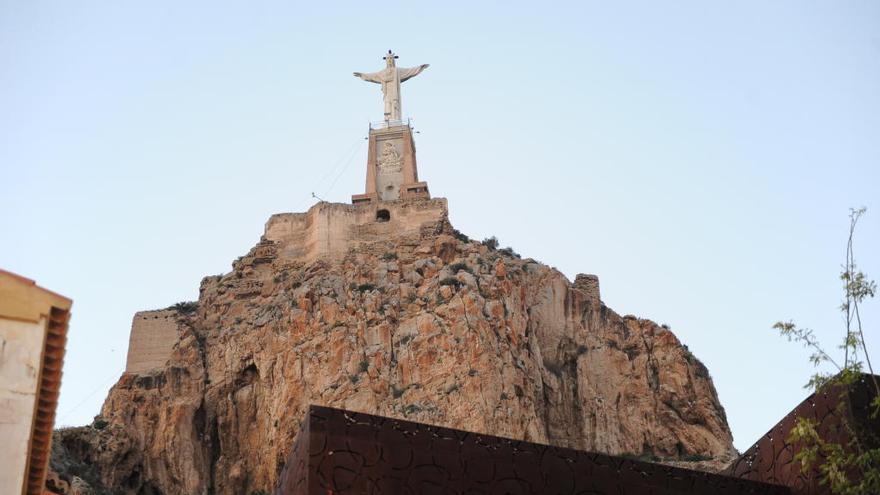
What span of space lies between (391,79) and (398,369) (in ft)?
57.7

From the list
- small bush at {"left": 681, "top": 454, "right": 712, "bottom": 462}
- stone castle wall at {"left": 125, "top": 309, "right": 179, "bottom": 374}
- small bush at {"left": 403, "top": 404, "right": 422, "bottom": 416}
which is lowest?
small bush at {"left": 681, "top": 454, "right": 712, "bottom": 462}

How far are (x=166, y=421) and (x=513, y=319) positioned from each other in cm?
1223

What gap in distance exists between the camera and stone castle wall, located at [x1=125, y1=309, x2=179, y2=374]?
55406mm

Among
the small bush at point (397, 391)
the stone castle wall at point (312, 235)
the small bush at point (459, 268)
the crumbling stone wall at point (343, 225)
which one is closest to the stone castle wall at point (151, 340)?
the stone castle wall at point (312, 235)

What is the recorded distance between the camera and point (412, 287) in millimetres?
54375

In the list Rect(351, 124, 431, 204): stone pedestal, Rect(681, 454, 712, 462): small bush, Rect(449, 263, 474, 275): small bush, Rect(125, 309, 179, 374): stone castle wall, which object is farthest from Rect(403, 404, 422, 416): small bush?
Rect(351, 124, 431, 204): stone pedestal

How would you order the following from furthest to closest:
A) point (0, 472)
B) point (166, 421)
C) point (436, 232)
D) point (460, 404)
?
point (436, 232), point (166, 421), point (460, 404), point (0, 472)

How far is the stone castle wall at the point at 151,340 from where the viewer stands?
2181 inches

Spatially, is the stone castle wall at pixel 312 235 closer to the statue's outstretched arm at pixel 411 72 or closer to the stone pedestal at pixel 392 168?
the stone pedestal at pixel 392 168

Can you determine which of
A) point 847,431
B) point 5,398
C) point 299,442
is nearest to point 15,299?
point 5,398

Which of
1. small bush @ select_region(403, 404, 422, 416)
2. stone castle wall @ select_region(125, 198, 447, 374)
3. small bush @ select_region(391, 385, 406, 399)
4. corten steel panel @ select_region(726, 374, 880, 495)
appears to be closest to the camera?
corten steel panel @ select_region(726, 374, 880, 495)

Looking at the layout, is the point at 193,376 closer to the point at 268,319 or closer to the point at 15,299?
the point at 268,319

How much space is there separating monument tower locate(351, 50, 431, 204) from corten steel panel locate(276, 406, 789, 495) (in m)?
31.6

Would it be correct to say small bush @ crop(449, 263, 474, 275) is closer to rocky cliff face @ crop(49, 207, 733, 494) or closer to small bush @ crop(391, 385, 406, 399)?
rocky cliff face @ crop(49, 207, 733, 494)
